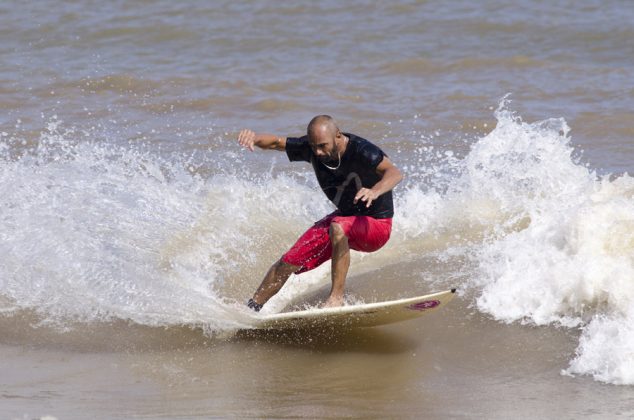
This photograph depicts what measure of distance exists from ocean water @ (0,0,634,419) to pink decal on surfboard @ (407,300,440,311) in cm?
25

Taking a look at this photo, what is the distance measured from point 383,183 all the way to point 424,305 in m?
0.77

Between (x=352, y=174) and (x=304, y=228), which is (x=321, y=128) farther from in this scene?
(x=304, y=228)

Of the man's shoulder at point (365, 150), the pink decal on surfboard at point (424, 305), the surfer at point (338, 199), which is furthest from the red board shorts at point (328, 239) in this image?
the pink decal on surfboard at point (424, 305)

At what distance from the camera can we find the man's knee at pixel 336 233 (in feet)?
20.3

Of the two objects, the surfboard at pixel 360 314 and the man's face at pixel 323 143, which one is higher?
the man's face at pixel 323 143

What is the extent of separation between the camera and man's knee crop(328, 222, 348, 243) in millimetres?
6195

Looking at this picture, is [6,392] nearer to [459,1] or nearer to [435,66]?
[435,66]

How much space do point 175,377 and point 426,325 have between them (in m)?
1.68

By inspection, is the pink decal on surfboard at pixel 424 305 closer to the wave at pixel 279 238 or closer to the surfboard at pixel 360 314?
the surfboard at pixel 360 314

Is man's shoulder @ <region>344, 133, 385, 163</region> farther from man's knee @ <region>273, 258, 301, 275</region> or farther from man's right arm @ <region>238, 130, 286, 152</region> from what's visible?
man's knee @ <region>273, 258, 301, 275</region>

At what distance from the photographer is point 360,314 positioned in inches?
232

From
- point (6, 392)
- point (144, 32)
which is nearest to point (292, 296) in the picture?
point (6, 392)

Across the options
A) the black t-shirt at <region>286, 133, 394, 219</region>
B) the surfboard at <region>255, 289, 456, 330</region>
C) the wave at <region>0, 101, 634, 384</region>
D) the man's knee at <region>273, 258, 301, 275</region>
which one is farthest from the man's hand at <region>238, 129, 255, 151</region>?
the surfboard at <region>255, 289, 456, 330</region>

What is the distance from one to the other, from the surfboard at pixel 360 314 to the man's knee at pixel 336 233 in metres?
0.50
